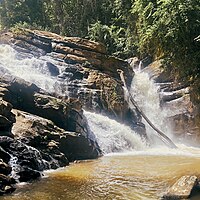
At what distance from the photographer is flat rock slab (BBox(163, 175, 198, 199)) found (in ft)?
23.9

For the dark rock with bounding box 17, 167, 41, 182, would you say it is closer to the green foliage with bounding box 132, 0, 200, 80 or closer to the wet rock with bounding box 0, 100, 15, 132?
the wet rock with bounding box 0, 100, 15, 132

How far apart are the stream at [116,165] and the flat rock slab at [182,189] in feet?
0.69

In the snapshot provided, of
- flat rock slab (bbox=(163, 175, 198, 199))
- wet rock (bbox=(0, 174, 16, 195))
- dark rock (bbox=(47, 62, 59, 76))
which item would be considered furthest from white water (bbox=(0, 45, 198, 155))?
flat rock slab (bbox=(163, 175, 198, 199))

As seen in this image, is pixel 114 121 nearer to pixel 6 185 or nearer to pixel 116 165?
pixel 116 165

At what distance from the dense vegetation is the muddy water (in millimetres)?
4526

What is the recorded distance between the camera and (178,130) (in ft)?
62.2

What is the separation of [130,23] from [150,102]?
10040mm

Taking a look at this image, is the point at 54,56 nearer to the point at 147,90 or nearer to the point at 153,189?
the point at 147,90

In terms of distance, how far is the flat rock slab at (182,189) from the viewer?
727cm

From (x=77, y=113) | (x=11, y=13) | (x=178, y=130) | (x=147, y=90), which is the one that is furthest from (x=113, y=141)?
(x=11, y=13)

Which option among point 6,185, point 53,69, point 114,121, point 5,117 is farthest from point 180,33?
point 6,185

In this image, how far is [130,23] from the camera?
2831 centimetres

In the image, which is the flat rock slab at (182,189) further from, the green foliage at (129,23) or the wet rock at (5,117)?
the wet rock at (5,117)

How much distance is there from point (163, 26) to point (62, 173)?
8.26 metres
